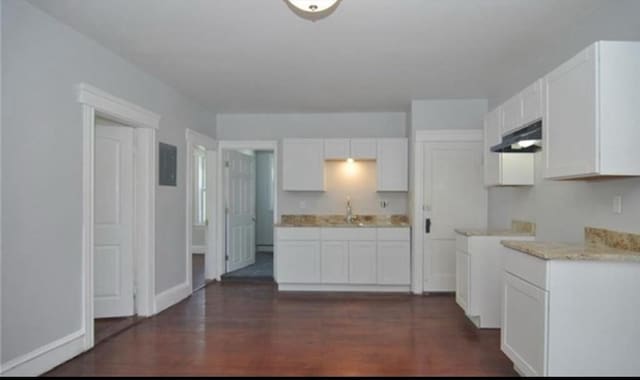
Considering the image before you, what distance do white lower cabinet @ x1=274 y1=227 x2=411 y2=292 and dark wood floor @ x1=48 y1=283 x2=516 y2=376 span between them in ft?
1.50

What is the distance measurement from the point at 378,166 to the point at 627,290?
3586 millimetres

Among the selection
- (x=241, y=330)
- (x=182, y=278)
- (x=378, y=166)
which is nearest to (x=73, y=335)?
(x=241, y=330)

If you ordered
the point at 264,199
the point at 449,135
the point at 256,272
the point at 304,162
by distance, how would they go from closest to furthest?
the point at 449,135 → the point at 304,162 → the point at 256,272 → the point at 264,199

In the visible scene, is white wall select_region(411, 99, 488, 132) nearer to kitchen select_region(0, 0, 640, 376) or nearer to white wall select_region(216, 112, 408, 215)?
kitchen select_region(0, 0, 640, 376)

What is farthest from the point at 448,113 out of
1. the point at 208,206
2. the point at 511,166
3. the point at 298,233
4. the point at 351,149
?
the point at 208,206

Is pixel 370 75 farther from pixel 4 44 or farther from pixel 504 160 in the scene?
pixel 4 44

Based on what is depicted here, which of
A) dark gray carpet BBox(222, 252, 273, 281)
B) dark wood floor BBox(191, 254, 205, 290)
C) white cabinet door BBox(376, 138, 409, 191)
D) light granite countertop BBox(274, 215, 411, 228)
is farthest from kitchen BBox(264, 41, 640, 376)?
dark wood floor BBox(191, 254, 205, 290)

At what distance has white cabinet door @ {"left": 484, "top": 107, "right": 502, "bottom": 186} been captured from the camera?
3733mm

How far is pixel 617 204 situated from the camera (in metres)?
2.49

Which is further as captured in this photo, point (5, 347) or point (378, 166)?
point (378, 166)

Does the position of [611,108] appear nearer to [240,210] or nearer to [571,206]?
[571,206]

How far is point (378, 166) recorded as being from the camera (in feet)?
18.1

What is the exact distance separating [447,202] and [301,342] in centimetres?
278

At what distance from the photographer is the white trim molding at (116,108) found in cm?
314
